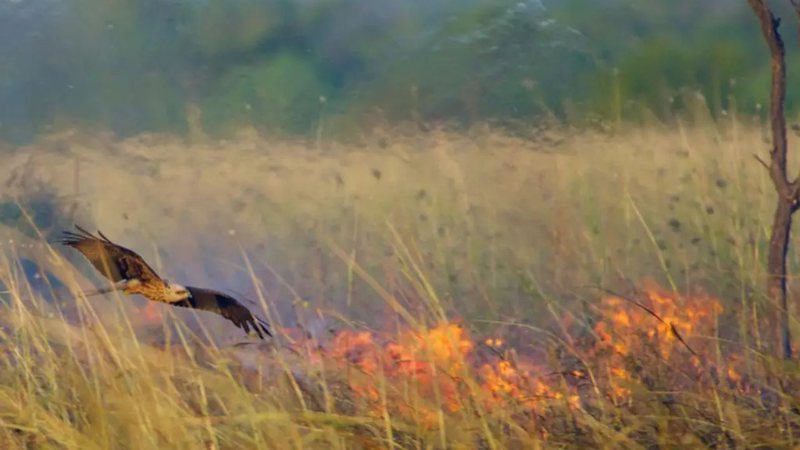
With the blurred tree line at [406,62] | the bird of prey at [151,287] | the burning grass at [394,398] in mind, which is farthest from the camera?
the blurred tree line at [406,62]

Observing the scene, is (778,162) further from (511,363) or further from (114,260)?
(114,260)

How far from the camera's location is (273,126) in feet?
6.82

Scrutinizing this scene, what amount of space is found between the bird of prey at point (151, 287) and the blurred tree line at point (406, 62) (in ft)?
0.99

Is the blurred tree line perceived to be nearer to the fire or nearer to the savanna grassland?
the savanna grassland

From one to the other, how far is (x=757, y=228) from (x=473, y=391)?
31.5 inches

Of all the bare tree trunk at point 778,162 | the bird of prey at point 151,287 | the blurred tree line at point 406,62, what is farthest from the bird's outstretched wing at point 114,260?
the bare tree trunk at point 778,162

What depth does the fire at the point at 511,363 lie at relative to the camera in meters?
1.37

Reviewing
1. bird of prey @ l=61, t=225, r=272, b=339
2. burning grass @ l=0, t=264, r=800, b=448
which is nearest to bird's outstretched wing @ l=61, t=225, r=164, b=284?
bird of prey @ l=61, t=225, r=272, b=339

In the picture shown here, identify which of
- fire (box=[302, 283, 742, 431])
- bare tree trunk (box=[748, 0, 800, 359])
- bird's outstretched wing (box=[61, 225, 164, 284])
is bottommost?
fire (box=[302, 283, 742, 431])

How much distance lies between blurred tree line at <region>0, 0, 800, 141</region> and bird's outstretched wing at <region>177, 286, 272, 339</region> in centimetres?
34

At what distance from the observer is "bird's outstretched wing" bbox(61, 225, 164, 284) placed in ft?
A: 6.10

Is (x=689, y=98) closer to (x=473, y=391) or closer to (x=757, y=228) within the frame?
(x=757, y=228)

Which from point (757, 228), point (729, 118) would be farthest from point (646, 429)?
point (729, 118)

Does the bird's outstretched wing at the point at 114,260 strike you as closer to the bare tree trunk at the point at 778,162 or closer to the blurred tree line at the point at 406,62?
the blurred tree line at the point at 406,62
